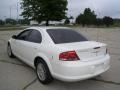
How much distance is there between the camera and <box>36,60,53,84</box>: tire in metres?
4.30

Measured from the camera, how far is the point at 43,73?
4.44 metres

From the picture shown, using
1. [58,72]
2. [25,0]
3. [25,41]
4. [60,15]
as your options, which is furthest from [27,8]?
[58,72]

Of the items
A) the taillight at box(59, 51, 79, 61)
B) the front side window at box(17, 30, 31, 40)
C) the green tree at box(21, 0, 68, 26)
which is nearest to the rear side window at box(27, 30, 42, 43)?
the front side window at box(17, 30, 31, 40)

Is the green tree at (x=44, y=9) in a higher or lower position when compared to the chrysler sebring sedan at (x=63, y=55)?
higher

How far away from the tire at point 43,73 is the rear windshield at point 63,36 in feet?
2.26

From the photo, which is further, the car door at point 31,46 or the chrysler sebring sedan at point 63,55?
the car door at point 31,46

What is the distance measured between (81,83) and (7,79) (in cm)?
205

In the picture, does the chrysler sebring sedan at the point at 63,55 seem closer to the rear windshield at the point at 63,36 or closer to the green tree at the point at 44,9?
the rear windshield at the point at 63,36

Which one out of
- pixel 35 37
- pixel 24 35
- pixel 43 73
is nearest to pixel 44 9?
pixel 24 35

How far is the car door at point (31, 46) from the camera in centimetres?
480

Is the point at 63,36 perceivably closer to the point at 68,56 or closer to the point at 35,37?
the point at 35,37

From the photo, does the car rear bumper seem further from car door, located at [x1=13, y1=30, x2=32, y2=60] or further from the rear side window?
car door, located at [x1=13, y1=30, x2=32, y2=60]

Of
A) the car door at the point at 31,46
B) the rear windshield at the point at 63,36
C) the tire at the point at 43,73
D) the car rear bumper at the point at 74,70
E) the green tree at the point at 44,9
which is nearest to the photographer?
the car rear bumper at the point at 74,70

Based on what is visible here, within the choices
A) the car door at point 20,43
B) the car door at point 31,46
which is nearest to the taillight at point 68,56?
the car door at point 31,46
